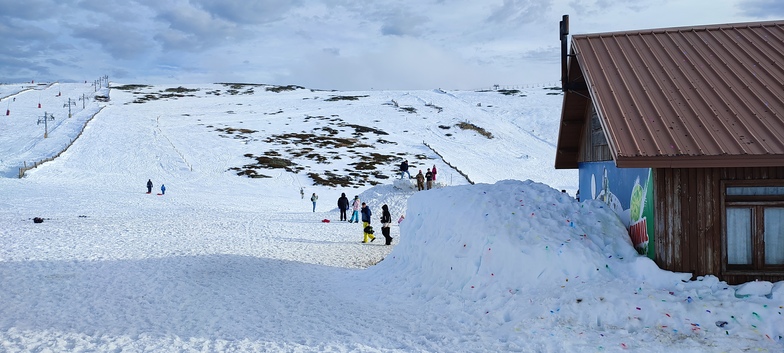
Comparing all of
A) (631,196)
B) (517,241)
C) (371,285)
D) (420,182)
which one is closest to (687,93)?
(631,196)

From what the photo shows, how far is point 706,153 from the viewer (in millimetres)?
6547

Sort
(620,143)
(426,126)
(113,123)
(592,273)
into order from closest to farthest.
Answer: (620,143)
(592,273)
(113,123)
(426,126)

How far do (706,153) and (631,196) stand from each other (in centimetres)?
220

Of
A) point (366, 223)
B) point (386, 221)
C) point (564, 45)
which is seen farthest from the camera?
point (366, 223)

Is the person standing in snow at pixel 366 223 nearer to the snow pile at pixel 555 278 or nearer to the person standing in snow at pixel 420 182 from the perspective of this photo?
the snow pile at pixel 555 278

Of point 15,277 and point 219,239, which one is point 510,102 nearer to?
point 219,239

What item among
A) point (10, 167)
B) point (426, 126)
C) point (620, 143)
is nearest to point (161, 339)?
point (620, 143)

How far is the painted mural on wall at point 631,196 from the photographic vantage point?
7.76m

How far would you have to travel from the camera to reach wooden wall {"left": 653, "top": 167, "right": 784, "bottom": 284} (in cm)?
724

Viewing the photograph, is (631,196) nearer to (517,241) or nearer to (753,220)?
(753,220)

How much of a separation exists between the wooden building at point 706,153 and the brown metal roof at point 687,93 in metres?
0.02

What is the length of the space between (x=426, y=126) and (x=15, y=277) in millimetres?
57098

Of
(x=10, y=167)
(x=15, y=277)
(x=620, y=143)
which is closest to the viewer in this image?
(x=620, y=143)

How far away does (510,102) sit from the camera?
8700 centimetres
